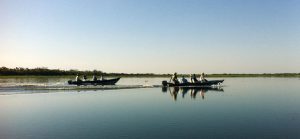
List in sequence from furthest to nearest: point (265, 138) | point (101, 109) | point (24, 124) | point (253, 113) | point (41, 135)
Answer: point (101, 109)
point (253, 113)
point (24, 124)
point (41, 135)
point (265, 138)

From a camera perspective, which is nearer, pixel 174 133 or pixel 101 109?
pixel 174 133

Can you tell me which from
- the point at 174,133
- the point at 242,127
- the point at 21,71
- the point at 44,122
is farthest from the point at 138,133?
the point at 21,71

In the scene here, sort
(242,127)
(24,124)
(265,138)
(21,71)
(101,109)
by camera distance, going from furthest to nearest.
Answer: (21,71)
(101,109)
(24,124)
(242,127)
(265,138)

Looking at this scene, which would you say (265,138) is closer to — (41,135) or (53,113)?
(41,135)

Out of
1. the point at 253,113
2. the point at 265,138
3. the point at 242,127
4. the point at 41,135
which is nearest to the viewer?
the point at 265,138

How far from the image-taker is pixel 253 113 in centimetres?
2070

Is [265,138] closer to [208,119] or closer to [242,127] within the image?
[242,127]

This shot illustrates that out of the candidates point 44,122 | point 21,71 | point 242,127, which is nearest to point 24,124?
point 44,122

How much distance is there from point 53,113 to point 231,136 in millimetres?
11853

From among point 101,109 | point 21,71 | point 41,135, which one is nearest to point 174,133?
point 41,135

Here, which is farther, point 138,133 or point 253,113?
point 253,113

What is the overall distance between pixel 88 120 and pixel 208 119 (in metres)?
6.18

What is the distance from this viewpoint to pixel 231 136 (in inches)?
548

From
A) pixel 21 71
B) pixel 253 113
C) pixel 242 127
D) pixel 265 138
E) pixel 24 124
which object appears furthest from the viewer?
pixel 21 71
